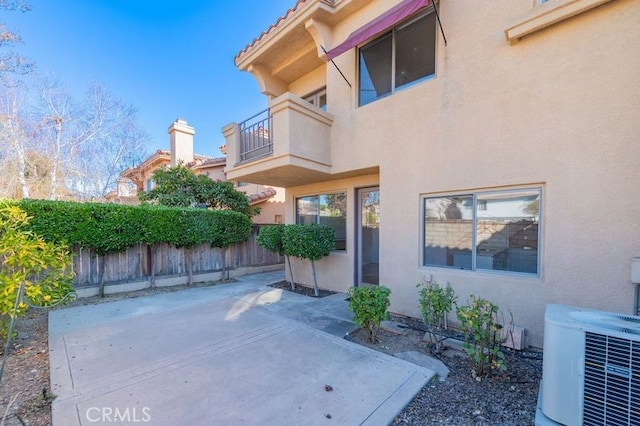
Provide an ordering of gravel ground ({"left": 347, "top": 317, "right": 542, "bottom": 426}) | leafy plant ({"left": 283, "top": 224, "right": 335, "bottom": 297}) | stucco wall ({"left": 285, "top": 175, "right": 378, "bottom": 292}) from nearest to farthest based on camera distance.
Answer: gravel ground ({"left": 347, "top": 317, "right": 542, "bottom": 426})
leafy plant ({"left": 283, "top": 224, "right": 335, "bottom": 297})
stucco wall ({"left": 285, "top": 175, "right": 378, "bottom": 292})

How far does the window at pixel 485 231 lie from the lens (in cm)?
430

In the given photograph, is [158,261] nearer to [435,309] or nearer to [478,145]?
[435,309]

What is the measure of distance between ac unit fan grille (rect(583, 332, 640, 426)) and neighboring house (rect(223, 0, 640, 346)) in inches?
81.7

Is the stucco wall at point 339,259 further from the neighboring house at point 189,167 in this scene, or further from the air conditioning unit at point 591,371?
the neighboring house at point 189,167

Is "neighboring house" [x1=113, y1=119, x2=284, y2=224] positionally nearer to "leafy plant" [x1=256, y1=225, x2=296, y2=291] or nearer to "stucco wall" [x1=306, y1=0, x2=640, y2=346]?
"leafy plant" [x1=256, y1=225, x2=296, y2=291]

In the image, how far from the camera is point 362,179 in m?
7.17

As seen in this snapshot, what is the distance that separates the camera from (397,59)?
5.95 m

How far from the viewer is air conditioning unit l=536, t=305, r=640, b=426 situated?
2.08m

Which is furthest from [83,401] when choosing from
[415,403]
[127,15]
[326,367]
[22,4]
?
[127,15]

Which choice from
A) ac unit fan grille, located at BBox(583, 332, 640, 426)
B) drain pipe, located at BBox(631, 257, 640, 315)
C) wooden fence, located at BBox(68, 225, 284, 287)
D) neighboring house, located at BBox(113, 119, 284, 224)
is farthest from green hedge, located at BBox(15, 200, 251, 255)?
drain pipe, located at BBox(631, 257, 640, 315)

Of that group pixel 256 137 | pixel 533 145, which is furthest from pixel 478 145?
pixel 256 137

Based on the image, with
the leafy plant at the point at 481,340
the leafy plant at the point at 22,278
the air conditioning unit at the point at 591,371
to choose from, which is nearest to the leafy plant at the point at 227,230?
the leafy plant at the point at 22,278

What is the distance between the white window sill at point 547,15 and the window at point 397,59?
1.39 metres

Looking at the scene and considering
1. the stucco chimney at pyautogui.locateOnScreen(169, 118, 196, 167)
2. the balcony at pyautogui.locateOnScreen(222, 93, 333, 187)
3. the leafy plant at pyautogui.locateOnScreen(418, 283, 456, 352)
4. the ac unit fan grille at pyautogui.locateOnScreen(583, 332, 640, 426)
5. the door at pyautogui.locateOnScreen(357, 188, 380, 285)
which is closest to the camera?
the ac unit fan grille at pyautogui.locateOnScreen(583, 332, 640, 426)
